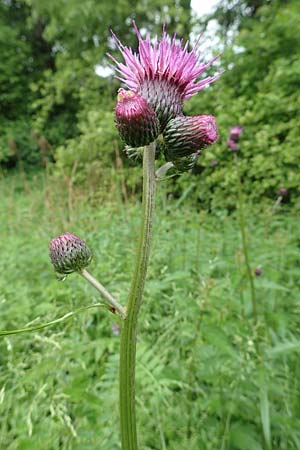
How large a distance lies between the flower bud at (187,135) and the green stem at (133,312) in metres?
0.05

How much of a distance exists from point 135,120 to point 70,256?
1.13 ft

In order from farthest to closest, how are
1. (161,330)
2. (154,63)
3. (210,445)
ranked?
(161,330)
(210,445)
(154,63)

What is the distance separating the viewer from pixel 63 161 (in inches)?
265

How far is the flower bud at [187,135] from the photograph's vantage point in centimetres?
78

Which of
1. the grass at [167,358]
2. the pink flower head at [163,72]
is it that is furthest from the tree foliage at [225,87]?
the grass at [167,358]

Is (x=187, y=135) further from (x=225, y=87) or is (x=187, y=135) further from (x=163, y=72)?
(x=225, y=87)

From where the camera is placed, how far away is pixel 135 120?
0.72m

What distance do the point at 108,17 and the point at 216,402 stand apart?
1045cm

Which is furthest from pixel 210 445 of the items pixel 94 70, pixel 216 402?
pixel 94 70

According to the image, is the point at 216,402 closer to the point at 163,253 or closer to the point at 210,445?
the point at 210,445

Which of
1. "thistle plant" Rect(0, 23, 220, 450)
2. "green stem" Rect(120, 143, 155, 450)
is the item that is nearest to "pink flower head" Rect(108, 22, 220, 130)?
"thistle plant" Rect(0, 23, 220, 450)

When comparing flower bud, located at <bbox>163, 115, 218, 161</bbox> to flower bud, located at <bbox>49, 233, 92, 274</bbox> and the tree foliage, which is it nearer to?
flower bud, located at <bbox>49, 233, 92, 274</bbox>

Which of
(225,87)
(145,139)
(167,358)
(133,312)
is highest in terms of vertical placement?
(225,87)

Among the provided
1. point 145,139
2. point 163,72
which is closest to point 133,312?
point 145,139
